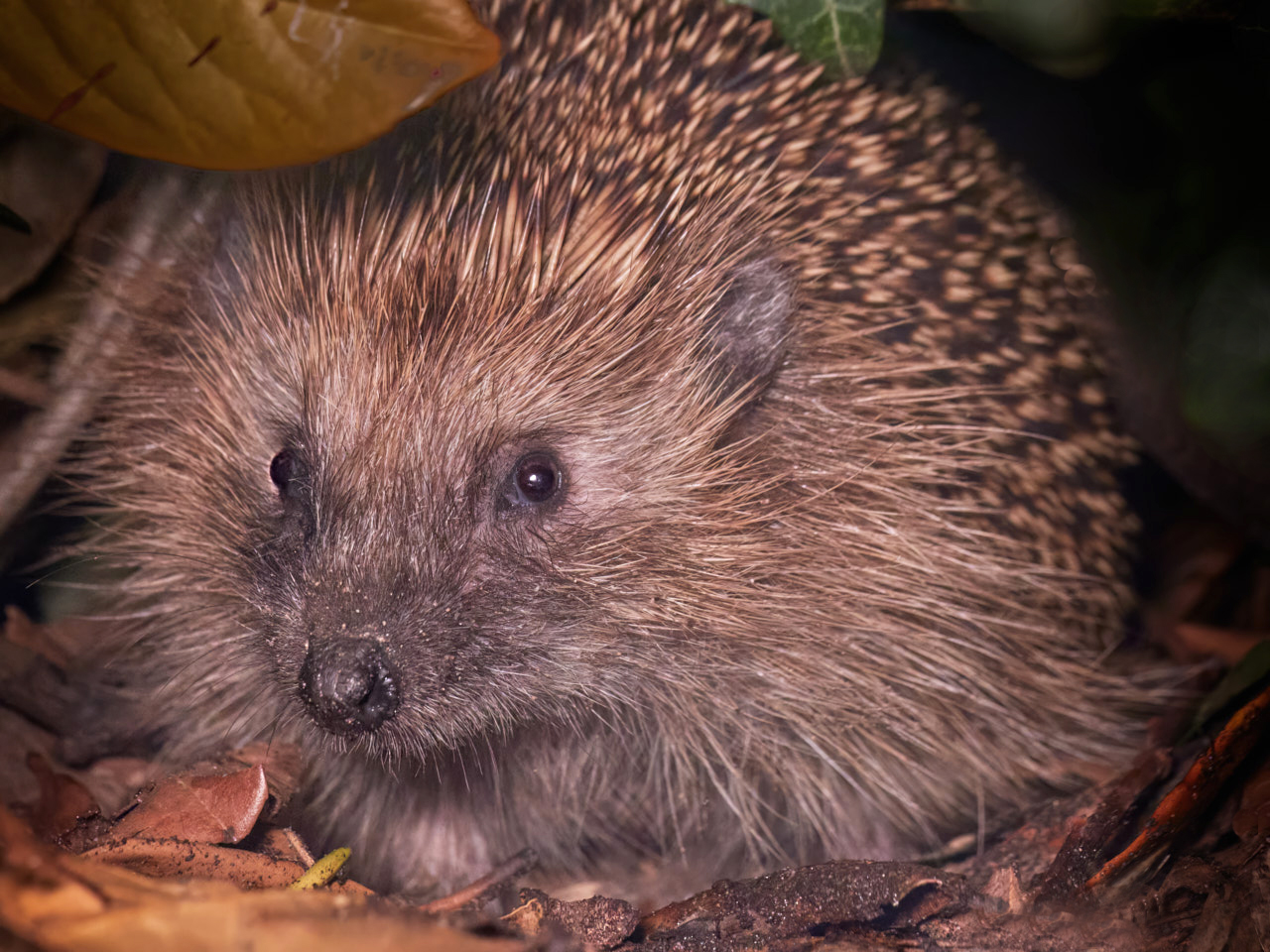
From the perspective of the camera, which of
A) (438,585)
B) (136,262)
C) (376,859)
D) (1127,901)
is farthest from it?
(136,262)

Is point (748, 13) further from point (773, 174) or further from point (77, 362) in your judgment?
point (77, 362)

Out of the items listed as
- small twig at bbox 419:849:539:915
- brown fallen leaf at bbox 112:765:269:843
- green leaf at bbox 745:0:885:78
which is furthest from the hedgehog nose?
green leaf at bbox 745:0:885:78

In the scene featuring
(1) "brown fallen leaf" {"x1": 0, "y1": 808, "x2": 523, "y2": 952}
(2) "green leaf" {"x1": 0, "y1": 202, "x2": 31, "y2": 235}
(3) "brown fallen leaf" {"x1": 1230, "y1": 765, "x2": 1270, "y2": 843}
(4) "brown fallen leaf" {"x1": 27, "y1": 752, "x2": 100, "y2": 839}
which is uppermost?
(2) "green leaf" {"x1": 0, "y1": 202, "x2": 31, "y2": 235}

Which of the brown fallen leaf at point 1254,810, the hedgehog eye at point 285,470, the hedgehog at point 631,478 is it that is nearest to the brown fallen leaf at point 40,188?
the hedgehog at point 631,478

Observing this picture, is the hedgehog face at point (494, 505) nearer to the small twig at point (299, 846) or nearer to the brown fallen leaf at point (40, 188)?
the small twig at point (299, 846)

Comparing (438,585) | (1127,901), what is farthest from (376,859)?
(1127,901)

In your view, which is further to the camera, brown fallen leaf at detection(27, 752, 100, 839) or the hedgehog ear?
the hedgehog ear

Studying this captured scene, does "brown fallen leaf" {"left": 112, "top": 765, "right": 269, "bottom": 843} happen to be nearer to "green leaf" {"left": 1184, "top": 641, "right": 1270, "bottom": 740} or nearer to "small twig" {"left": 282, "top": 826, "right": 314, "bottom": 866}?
"small twig" {"left": 282, "top": 826, "right": 314, "bottom": 866}

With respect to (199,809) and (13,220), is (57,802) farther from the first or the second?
(13,220)
